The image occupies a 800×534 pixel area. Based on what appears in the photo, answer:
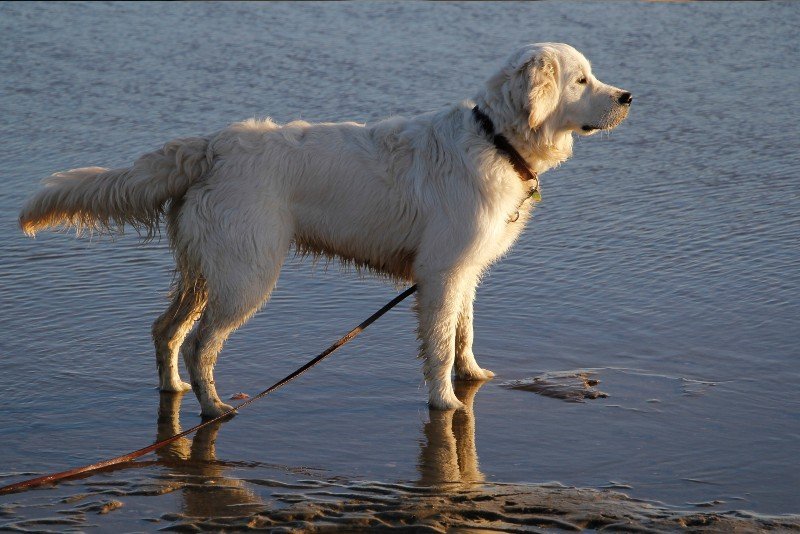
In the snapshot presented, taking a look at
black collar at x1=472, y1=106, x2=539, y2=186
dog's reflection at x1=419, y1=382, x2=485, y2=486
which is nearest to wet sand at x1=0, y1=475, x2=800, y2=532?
dog's reflection at x1=419, y1=382, x2=485, y2=486

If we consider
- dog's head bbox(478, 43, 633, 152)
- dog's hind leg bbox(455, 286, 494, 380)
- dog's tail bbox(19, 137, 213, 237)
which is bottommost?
dog's hind leg bbox(455, 286, 494, 380)

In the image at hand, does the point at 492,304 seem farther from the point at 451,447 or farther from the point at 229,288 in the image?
the point at 229,288

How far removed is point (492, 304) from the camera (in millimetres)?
7629

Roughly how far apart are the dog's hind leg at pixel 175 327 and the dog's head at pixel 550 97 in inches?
79.2

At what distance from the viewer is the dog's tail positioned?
19.8 feet

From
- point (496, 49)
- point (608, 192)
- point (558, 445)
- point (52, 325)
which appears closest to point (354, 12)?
point (496, 49)

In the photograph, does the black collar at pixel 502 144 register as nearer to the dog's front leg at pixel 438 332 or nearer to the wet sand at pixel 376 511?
the dog's front leg at pixel 438 332

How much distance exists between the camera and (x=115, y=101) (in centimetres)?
1258

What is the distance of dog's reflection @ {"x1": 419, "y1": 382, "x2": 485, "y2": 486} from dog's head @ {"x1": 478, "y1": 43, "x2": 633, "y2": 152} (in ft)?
5.19

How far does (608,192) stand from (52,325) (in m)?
4.91

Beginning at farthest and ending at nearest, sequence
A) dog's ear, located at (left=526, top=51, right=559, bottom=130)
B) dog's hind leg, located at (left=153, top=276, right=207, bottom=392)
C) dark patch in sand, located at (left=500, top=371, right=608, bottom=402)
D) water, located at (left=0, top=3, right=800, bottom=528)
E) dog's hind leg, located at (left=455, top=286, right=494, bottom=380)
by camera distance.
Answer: dog's hind leg, located at (left=455, top=286, right=494, bottom=380) → dog's hind leg, located at (left=153, top=276, right=207, bottom=392) → dark patch in sand, located at (left=500, top=371, right=608, bottom=402) → dog's ear, located at (left=526, top=51, right=559, bottom=130) → water, located at (left=0, top=3, right=800, bottom=528)

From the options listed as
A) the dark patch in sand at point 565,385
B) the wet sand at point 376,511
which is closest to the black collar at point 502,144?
the dark patch in sand at point 565,385

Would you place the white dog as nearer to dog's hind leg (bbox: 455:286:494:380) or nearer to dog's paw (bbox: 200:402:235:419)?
dog's paw (bbox: 200:402:235:419)

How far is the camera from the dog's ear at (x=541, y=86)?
586cm
